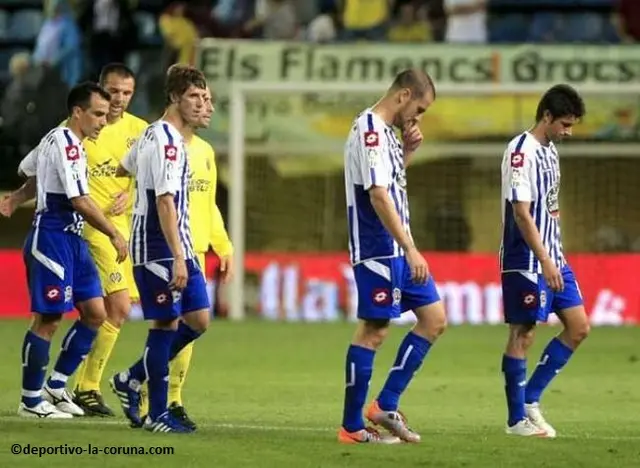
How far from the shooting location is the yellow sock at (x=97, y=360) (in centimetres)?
1146

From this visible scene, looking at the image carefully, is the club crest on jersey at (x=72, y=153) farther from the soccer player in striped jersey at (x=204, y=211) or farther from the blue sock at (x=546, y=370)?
the blue sock at (x=546, y=370)

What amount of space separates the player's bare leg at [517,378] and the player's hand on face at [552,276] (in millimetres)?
466

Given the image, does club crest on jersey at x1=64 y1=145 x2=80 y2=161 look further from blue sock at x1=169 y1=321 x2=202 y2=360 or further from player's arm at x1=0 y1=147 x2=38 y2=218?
blue sock at x1=169 y1=321 x2=202 y2=360

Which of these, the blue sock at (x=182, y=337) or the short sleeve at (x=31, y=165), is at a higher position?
the short sleeve at (x=31, y=165)

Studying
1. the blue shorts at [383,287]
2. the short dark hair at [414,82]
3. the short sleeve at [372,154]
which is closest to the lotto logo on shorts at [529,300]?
the blue shorts at [383,287]

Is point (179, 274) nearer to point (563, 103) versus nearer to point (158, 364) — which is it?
point (158, 364)

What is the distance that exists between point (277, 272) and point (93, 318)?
9806mm

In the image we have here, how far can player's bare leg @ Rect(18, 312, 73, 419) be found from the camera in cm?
1067

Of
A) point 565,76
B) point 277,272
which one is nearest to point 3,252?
point 277,272

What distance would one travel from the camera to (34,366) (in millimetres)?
10703

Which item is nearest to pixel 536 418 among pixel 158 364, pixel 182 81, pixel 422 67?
pixel 158 364

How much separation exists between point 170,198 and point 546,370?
94.6 inches

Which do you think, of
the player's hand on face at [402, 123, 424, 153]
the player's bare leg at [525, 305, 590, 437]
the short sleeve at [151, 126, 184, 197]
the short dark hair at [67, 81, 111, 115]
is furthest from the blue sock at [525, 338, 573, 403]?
the short dark hair at [67, 81, 111, 115]

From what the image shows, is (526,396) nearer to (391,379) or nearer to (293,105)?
(391,379)
